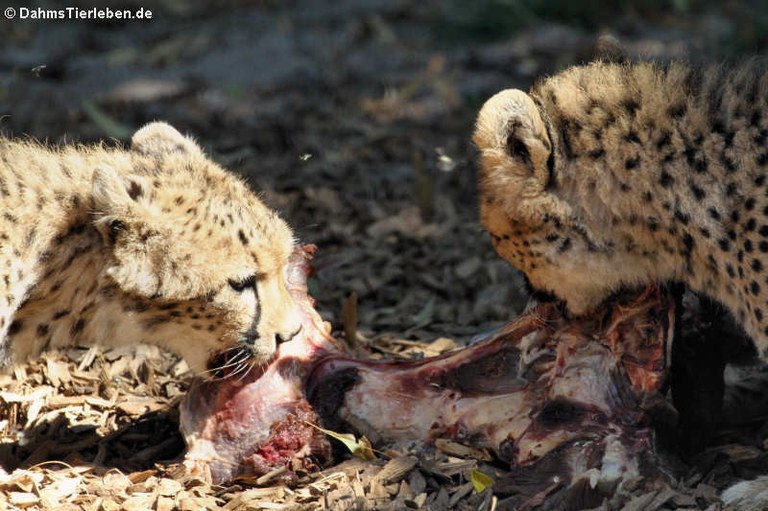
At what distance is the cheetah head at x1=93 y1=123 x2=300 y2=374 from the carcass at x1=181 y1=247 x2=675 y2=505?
0.19 meters

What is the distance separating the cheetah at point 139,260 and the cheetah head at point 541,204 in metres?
0.99

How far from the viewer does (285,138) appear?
907 cm

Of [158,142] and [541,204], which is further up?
[158,142]

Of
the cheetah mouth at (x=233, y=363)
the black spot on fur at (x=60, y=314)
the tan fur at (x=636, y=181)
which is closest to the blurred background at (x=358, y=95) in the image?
the cheetah mouth at (x=233, y=363)

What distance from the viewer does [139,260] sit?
Answer: 4734mm

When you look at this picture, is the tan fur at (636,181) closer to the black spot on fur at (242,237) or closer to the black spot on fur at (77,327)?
the black spot on fur at (242,237)

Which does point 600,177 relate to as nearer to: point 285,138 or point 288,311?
point 288,311

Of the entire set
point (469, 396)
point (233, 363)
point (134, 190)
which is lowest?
point (469, 396)

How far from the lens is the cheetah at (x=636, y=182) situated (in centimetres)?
473

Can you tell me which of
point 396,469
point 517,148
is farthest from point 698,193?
point 396,469

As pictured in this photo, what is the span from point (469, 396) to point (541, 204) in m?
0.91

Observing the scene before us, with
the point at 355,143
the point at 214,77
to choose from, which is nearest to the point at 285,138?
the point at 355,143

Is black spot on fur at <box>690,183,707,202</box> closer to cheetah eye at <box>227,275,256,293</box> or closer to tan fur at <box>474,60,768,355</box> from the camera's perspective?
tan fur at <box>474,60,768,355</box>

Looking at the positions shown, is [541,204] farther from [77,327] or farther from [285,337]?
[77,327]
